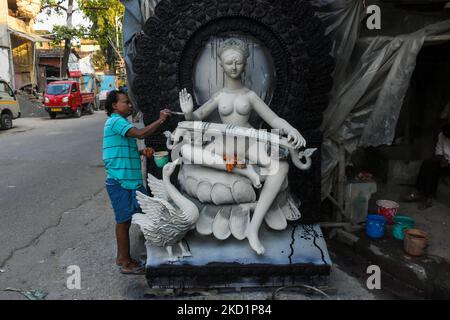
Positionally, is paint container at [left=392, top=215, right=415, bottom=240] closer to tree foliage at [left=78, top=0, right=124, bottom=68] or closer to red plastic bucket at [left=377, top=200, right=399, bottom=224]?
red plastic bucket at [left=377, top=200, right=399, bottom=224]

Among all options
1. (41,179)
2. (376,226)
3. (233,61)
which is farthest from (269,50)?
(41,179)

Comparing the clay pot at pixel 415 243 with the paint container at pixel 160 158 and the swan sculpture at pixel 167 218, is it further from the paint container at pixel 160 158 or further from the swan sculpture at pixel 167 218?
the paint container at pixel 160 158

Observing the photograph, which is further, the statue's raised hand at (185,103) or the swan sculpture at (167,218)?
the statue's raised hand at (185,103)

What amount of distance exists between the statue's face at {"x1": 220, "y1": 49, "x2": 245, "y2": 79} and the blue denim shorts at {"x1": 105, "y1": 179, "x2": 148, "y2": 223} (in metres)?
1.46

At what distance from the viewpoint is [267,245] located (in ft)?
11.0

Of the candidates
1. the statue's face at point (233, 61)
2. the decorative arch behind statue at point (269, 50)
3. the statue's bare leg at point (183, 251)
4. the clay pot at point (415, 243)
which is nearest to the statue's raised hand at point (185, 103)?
the decorative arch behind statue at point (269, 50)

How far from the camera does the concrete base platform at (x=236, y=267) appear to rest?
125 inches

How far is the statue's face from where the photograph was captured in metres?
3.40

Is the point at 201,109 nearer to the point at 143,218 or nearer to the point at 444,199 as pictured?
the point at 143,218

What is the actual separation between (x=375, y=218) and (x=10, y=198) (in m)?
5.33

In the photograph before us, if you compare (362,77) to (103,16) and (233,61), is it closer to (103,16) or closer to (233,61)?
(233,61)

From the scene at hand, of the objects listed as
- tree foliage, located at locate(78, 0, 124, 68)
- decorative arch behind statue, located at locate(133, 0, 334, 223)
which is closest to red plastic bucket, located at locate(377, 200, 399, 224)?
decorative arch behind statue, located at locate(133, 0, 334, 223)

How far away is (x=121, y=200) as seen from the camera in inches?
A: 133

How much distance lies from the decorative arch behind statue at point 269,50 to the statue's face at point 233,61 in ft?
1.72
